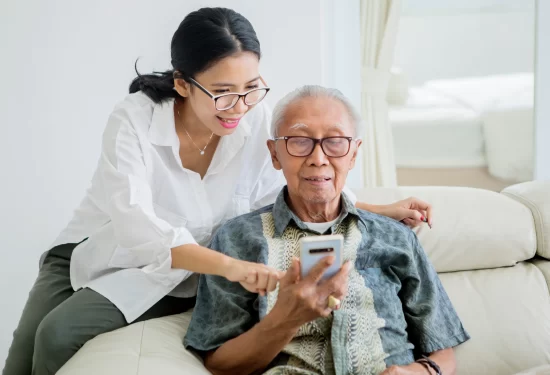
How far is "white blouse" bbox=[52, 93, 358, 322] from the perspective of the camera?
188cm

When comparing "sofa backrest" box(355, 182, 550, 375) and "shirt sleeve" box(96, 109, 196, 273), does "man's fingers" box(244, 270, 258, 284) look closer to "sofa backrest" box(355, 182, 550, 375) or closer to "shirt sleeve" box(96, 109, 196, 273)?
"shirt sleeve" box(96, 109, 196, 273)

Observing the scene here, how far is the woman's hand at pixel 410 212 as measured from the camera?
210cm

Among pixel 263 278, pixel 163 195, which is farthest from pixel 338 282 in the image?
pixel 163 195

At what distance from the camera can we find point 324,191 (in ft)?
6.21

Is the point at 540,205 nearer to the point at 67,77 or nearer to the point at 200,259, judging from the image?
the point at 200,259

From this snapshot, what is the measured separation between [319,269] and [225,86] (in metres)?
0.68

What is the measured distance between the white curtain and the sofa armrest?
1183 millimetres

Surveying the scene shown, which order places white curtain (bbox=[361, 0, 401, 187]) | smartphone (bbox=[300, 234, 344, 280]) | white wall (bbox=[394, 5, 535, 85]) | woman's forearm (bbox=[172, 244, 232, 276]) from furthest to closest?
white wall (bbox=[394, 5, 535, 85]) < white curtain (bbox=[361, 0, 401, 187]) < woman's forearm (bbox=[172, 244, 232, 276]) < smartphone (bbox=[300, 234, 344, 280])

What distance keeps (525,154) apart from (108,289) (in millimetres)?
2624

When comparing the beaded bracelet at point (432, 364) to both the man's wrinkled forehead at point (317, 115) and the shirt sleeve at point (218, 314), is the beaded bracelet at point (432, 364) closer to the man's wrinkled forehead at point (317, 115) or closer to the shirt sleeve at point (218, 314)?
the shirt sleeve at point (218, 314)

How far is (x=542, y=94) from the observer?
3.70 m

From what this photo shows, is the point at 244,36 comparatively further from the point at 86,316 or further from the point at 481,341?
the point at 481,341

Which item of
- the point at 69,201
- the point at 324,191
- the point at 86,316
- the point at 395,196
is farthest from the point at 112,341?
the point at 69,201

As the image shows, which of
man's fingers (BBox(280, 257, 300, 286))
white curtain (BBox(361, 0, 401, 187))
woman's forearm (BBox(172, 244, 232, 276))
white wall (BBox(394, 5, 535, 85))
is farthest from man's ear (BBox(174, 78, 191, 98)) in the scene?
white wall (BBox(394, 5, 535, 85))
